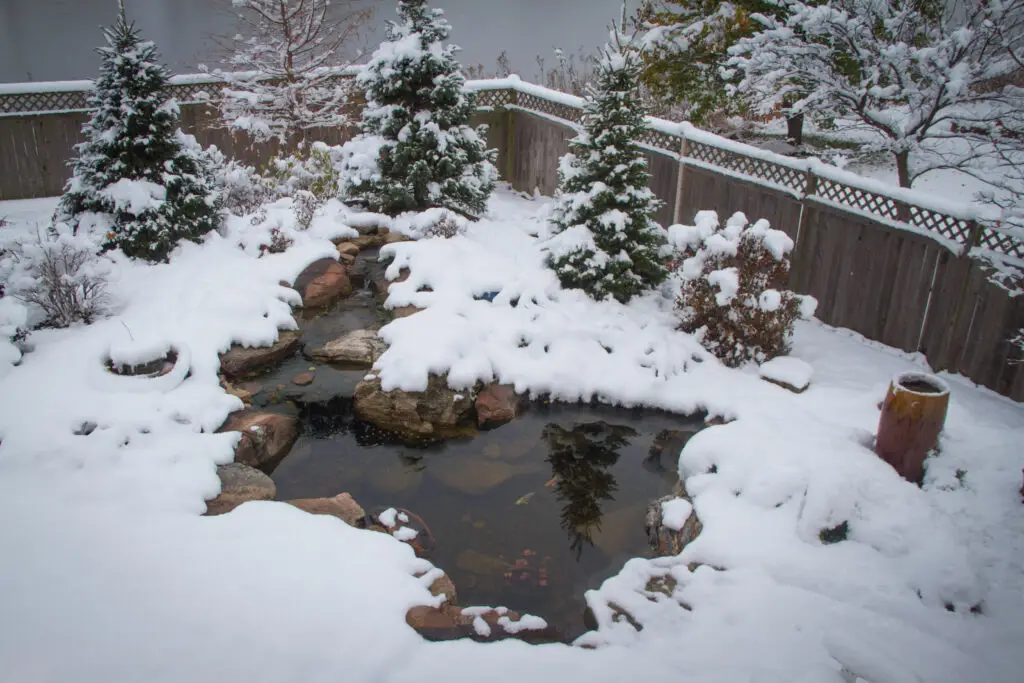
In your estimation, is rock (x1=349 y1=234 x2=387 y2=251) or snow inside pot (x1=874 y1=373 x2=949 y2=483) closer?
snow inside pot (x1=874 y1=373 x2=949 y2=483)

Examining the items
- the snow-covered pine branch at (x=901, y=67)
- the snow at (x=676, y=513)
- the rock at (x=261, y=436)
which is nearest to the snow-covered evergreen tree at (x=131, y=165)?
the rock at (x=261, y=436)

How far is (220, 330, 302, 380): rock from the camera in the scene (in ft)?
21.7

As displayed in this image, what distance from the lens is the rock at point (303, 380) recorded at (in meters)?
6.76

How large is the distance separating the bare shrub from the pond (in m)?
1.62

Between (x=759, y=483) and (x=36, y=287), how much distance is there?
20.0 ft

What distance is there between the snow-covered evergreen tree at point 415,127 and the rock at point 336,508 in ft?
16.0

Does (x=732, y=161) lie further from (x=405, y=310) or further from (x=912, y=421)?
(x=912, y=421)

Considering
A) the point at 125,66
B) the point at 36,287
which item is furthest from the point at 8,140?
the point at 36,287

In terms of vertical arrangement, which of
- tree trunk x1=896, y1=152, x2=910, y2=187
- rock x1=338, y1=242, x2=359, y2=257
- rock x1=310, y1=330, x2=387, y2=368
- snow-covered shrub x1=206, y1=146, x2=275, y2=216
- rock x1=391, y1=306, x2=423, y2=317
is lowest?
rock x1=310, y1=330, x2=387, y2=368

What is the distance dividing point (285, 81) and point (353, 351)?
6.67m

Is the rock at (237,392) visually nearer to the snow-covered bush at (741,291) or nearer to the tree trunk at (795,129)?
the snow-covered bush at (741,291)

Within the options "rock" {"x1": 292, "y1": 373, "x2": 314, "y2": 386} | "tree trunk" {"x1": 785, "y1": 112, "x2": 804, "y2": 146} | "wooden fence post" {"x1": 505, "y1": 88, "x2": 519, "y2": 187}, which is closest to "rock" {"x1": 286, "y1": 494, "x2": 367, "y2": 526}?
"rock" {"x1": 292, "y1": 373, "x2": 314, "y2": 386}

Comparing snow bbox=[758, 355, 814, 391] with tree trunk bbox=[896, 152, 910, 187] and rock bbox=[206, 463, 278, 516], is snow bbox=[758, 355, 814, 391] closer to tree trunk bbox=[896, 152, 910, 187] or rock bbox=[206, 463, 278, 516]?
rock bbox=[206, 463, 278, 516]

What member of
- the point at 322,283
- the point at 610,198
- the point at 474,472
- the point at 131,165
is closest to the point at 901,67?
the point at 610,198
